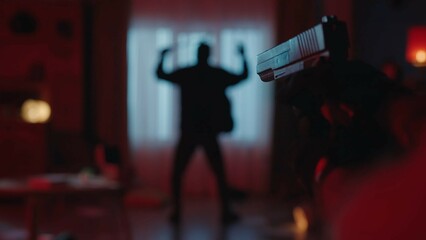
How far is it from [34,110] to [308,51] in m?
5.30

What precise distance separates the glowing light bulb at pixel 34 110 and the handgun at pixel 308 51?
16.7ft

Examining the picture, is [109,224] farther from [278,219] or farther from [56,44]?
[56,44]

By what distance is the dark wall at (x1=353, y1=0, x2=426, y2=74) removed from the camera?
4.98 metres

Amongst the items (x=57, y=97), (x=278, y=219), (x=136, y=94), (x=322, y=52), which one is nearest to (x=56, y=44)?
(x=57, y=97)

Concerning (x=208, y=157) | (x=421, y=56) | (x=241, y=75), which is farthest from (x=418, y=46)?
(x=208, y=157)

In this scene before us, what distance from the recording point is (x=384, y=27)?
520cm

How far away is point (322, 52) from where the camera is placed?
0.55 meters

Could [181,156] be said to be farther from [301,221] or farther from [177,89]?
[177,89]

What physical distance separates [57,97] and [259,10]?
6.88 ft

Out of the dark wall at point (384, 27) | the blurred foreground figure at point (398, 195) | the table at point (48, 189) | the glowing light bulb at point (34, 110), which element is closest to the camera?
the blurred foreground figure at point (398, 195)

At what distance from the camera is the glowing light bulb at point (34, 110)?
5582 millimetres

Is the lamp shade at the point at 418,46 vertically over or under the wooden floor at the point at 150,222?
over

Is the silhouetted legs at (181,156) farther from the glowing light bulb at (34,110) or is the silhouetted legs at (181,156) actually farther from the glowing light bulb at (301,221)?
the glowing light bulb at (34,110)

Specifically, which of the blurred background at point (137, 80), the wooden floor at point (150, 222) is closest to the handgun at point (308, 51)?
the wooden floor at point (150, 222)
